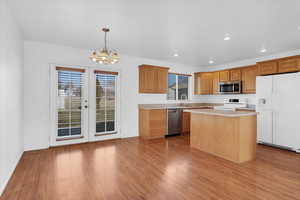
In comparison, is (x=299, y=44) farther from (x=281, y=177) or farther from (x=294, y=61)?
(x=281, y=177)

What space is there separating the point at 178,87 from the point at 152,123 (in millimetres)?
2231

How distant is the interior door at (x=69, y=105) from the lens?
401 centimetres

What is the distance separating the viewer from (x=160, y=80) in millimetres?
5359

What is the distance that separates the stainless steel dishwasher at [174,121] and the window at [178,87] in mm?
850

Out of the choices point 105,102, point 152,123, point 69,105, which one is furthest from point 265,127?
point 69,105

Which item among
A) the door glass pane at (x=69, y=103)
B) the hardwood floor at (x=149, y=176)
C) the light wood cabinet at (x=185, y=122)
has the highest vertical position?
the door glass pane at (x=69, y=103)

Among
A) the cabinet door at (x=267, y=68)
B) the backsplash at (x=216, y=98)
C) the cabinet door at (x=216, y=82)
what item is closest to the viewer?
the cabinet door at (x=267, y=68)

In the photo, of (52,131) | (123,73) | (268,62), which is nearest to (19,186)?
(52,131)

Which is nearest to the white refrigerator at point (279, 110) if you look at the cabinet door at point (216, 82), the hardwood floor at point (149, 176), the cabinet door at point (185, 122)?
the hardwood floor at point (149, 176)

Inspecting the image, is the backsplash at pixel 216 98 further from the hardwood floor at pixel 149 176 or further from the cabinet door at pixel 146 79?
the cabinet door at pixel 146 79

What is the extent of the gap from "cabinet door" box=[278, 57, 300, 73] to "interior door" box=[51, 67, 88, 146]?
A: 5.22 metres

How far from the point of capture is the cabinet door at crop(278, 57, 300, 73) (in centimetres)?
376

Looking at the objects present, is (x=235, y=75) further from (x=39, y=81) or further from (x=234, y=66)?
(x=39, y=81)

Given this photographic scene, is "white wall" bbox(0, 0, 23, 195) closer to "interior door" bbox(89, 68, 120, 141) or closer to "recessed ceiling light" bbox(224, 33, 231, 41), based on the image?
"interior door" bbox(89, 68, 120, 141)
